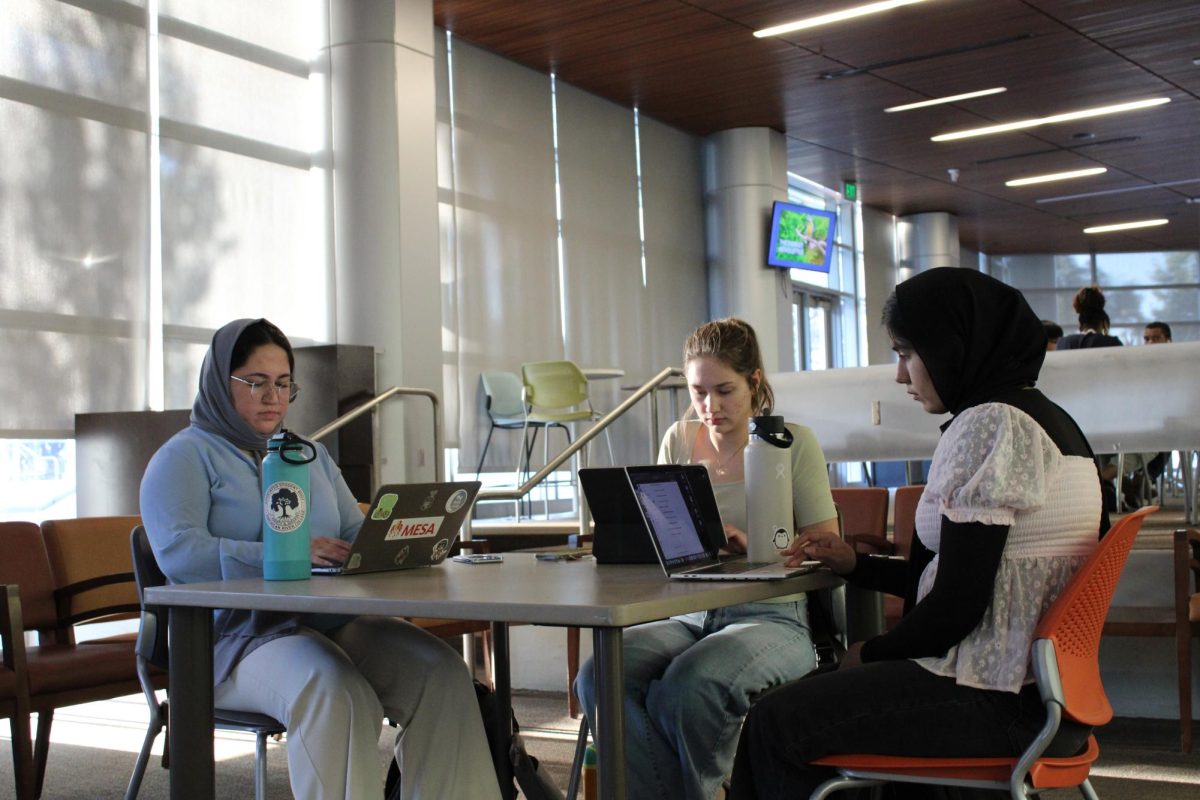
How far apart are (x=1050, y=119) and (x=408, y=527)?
9.39 m

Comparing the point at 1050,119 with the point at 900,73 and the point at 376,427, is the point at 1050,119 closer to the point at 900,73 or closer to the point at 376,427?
the point at 900,73

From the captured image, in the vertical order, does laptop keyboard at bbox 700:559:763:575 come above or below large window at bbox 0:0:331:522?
below

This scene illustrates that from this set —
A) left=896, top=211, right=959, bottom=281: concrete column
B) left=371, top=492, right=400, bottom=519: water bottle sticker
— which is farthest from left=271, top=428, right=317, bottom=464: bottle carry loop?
left=896, top=211, right=959, bottom=281: concrete column

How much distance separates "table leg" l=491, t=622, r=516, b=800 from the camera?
2.45 m

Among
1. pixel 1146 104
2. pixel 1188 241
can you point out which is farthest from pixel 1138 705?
pixel 1188 241

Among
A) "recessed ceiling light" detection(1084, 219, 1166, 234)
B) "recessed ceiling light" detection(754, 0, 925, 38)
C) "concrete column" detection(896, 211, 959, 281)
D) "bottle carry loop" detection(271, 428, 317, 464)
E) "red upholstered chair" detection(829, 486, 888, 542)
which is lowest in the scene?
"red upholstered chair" detection(829, 486, 888, 542)

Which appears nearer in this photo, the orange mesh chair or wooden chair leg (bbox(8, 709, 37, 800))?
the orange mesh chair

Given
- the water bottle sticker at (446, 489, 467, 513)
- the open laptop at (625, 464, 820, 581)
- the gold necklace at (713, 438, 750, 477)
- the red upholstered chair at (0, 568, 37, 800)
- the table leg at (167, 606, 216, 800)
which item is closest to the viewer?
the open laptop at (625, 464, 820, 581)

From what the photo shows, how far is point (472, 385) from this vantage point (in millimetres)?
8273

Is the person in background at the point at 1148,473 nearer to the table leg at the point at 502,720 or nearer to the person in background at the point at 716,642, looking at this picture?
the person in background at the point at 716,642

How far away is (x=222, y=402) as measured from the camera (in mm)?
2430

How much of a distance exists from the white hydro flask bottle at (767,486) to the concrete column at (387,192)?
4.76 meters

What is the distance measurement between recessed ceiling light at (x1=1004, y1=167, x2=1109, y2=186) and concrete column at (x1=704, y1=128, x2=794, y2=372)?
10.4 feet

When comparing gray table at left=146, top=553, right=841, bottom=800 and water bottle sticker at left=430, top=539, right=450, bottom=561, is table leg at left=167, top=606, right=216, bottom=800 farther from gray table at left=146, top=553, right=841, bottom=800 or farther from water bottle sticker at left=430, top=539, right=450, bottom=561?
water bottle sticker at left=430, top=539, right=450, bottom=561
